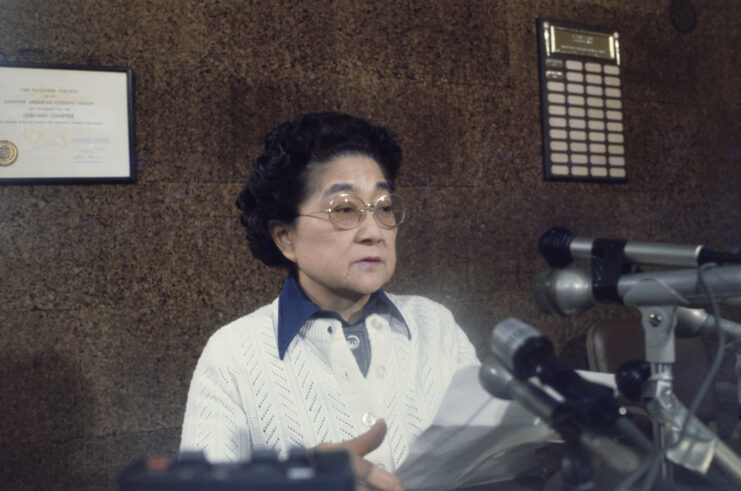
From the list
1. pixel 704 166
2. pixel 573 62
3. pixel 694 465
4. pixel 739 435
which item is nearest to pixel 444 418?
pixel 694 465

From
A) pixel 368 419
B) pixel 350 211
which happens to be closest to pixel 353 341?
pixel 368 419

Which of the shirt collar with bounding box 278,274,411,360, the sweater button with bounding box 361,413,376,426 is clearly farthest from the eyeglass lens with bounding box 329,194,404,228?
the sweater button with bounding box 361,413,376,426

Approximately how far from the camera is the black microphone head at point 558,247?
74 centimetres

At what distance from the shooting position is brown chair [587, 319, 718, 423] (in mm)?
1747

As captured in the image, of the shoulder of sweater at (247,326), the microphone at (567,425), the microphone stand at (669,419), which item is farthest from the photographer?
the shoulder of sweater at (247,326)

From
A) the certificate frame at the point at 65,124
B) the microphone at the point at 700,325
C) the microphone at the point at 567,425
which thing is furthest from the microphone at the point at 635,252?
the certificate frame at the point at 65,124

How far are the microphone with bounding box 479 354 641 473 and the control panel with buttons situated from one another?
1.62 meters

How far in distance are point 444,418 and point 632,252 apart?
35cm

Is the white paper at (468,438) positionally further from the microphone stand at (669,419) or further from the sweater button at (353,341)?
the sweater button at (353,341)

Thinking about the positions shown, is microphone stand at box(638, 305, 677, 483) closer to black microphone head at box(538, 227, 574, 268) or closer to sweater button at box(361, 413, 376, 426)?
black microphone head at box(538, 227, 574, 268)

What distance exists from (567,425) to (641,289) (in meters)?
0.27

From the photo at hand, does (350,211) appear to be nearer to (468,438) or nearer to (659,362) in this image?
(468,438)

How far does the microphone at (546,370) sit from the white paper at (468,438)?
0.66ft

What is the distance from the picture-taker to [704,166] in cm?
226
